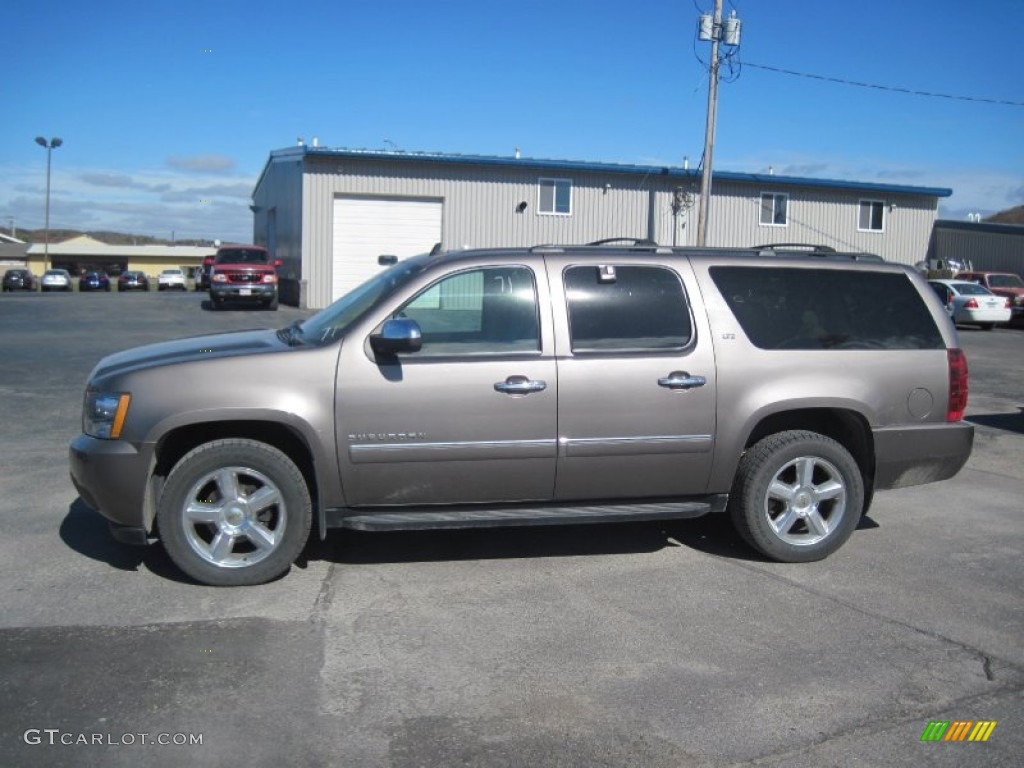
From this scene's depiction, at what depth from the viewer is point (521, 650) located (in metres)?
4.34

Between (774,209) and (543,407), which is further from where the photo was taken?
(774,209)

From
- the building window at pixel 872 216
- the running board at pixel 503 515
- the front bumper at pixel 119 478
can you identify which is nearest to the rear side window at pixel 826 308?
the running board at pixel 503 515

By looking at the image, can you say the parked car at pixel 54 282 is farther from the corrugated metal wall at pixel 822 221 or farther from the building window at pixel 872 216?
the building window at pixel 872 216

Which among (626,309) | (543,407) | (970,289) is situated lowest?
(543,407)

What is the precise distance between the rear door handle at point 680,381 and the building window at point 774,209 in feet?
95.7

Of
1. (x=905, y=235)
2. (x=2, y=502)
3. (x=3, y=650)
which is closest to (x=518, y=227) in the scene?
(x=905, y=235)

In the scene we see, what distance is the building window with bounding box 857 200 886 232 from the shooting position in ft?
113

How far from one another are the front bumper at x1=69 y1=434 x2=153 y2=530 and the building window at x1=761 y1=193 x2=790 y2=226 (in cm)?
3058

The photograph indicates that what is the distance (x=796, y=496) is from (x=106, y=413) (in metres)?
3.95

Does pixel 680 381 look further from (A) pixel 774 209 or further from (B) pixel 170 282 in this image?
(B) pixel 170 282

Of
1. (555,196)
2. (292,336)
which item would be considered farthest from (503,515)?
(555,196)

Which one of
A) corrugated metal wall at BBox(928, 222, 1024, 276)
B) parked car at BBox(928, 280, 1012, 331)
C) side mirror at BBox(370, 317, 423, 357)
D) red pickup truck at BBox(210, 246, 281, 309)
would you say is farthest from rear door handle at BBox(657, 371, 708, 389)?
corrugated metal wall at BBox(928, 222, 1024, 276)

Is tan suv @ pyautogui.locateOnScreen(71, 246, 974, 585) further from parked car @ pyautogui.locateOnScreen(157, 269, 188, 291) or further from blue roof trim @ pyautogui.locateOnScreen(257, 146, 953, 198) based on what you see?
parked car @ pyautogui.locateOnScreen(157, 269, 188, 291)

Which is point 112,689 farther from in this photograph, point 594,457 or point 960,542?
point 960,542
